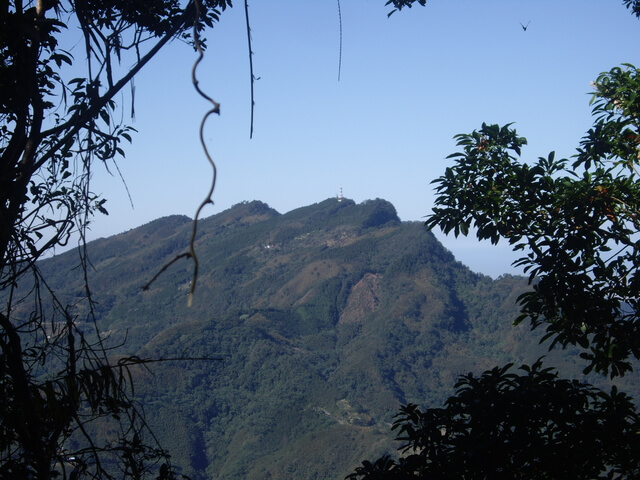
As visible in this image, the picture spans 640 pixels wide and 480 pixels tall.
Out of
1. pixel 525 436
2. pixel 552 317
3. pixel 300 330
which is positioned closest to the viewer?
pixel 525 436

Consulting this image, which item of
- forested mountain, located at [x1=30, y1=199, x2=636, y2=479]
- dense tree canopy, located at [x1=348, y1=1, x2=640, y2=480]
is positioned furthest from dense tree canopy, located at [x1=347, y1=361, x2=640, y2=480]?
forested mountain, located at [x1=30, y1=199, x2=636, y2=479]

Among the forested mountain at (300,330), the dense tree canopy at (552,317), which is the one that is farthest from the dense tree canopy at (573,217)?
the forested mountain at (300,330)

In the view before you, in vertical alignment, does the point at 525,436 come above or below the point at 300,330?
below

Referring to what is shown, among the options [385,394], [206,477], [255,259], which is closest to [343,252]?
[255,259]

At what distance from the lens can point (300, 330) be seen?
8175cm

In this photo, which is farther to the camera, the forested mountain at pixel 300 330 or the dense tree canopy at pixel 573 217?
the forested mountain at pixel 300 330

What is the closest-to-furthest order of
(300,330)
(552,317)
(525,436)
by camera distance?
(525,436) < (552,317) < (300,330)

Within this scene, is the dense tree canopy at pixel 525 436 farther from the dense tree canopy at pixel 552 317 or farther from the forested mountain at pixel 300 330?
the forested mountain at pixel 300 330

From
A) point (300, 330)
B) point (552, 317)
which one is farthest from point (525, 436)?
point (300, 330)

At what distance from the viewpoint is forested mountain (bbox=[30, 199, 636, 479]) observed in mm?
51625

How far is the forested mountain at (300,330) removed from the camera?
5162cm

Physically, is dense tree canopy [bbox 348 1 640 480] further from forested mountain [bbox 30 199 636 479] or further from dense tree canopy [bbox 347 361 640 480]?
forested mountain [bbox 30 199 636 479]

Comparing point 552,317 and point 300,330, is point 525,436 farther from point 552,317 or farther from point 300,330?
point 300,330

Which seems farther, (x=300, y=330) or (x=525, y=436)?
(x=300, y=330)
